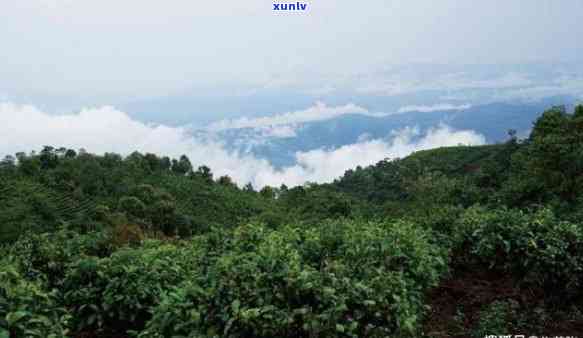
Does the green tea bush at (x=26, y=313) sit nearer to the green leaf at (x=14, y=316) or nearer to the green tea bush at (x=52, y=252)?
the green leaf at (x=14, y=316)

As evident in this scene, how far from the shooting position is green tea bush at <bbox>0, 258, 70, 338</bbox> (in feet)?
10.2

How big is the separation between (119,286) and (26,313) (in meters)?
1.21

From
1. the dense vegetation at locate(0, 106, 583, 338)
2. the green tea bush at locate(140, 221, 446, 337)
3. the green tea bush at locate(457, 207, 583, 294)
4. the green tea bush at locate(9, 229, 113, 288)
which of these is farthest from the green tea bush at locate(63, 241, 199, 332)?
the green tea bush at locate(457, 207, 583, 294)

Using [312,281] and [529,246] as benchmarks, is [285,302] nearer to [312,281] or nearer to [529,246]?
[312,281]

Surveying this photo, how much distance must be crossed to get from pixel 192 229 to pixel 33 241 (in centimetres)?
3138

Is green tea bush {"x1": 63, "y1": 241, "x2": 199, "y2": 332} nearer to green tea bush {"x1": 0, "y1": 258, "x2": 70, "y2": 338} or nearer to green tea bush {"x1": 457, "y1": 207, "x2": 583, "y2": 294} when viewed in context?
green tea bush {"x1": 0, "y1": 258, "x2": 70, "y2": 338}

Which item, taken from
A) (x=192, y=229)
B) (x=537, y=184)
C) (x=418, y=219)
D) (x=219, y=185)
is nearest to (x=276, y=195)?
(x=219, y=185)

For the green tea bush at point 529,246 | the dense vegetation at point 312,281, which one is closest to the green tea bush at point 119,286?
the dense vegetation at point 312,281

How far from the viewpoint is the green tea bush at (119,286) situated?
429cm

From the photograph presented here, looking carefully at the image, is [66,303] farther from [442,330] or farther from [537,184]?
[537,184]

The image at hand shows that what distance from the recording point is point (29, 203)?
3525 centimetres

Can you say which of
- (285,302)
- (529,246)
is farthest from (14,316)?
(529,246)

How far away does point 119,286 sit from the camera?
14.2ft

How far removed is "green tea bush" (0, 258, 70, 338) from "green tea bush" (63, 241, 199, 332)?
668 mm
